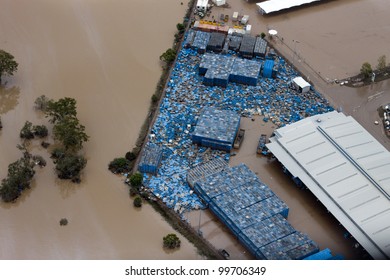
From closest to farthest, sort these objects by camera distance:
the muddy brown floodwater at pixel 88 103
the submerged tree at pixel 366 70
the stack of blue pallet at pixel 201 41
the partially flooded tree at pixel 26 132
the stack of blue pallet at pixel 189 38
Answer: the muddy brown floodwater at pixel 88 103 → the partially flooded tree at pixel 26 132 → the submerged tree at pixel 366 70 → the stack of blue pallet at pixel 201 41 → the stack of blue pallet at pixel 189 38

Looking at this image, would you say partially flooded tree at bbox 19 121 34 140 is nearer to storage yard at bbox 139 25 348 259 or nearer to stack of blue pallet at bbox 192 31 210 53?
storage yard at bbox 139 25 348 259

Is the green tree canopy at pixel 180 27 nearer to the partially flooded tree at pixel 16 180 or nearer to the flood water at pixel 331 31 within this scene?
the flood water at pixel 331 31

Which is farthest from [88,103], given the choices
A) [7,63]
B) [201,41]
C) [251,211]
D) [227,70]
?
[251,211]

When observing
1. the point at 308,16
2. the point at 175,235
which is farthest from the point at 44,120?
the point at 308,16

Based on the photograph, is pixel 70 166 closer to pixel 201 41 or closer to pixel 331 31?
pixel 201 41

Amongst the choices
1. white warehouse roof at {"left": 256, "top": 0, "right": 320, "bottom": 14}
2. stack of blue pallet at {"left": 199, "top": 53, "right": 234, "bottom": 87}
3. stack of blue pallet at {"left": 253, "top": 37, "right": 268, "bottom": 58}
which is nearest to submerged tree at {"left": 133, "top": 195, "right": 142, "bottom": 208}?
stack of blue pallet at {"left": 199, "top": 53, "right": 234, "bottom": 87}

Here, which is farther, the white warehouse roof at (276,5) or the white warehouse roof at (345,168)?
the white warehouse roof at (276,5)

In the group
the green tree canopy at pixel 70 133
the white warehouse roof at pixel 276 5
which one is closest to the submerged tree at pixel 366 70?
the white warehouse roof at pixel 276 5
